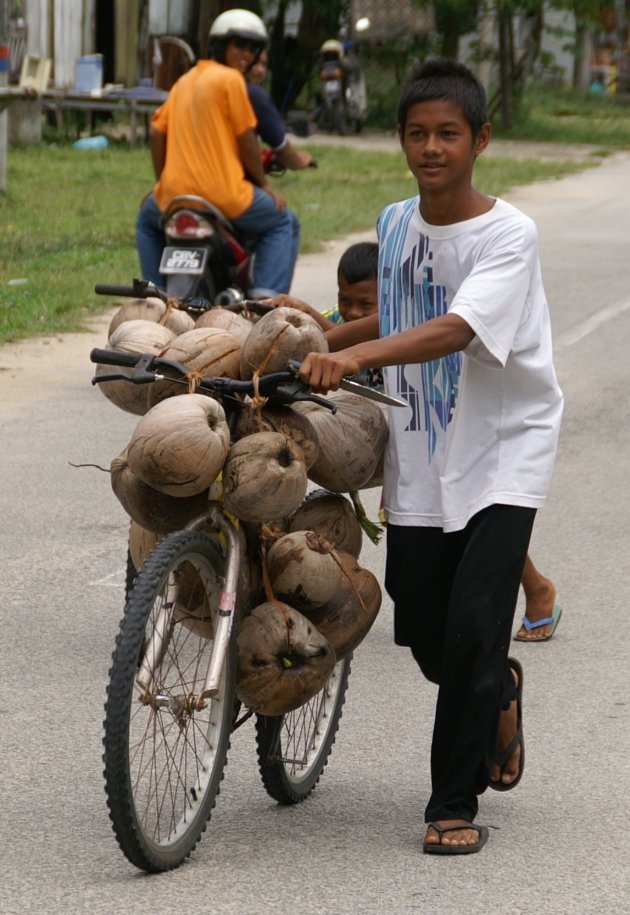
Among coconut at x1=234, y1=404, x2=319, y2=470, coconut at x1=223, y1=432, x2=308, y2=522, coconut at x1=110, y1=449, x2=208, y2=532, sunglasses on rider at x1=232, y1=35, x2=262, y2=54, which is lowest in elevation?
coconut at x1=110, y1=449, x2=208, y2=532

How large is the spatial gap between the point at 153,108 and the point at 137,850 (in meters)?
20.2

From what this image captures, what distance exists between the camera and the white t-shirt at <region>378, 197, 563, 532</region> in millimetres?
3803

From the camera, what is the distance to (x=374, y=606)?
13.4ft

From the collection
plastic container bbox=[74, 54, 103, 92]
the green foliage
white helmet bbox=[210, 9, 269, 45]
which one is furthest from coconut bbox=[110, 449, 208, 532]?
the green foliage

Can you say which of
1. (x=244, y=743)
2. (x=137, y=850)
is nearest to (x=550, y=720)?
(x=244, y=743)

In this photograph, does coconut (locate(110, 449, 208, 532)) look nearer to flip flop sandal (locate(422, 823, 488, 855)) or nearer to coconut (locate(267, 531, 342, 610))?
coconut (locate(267, 531, 342, 610))

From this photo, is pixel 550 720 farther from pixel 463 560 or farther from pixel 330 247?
pixel 330 247

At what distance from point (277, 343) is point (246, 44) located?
5.26 metres

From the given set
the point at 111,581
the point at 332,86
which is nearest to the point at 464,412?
the point at 111,581

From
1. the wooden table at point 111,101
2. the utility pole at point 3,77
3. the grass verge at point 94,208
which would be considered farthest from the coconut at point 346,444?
the wooden table at point 111,101

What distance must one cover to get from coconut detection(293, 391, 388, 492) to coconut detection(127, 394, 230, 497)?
0.37 metres

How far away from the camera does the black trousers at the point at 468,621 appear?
388 centimetres

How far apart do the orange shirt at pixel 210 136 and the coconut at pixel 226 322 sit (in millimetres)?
4632

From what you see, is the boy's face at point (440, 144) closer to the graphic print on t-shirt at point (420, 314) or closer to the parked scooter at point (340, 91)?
the graphic print on t-shirt at point (420, 314)
